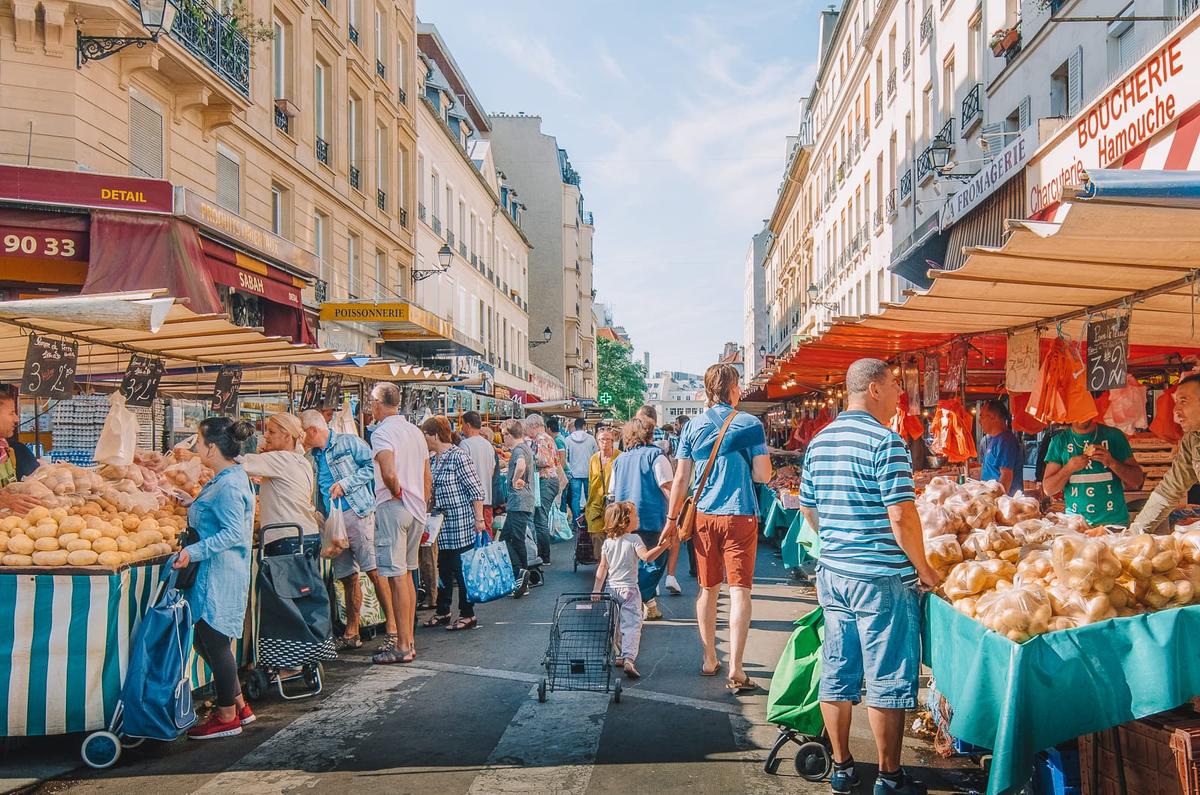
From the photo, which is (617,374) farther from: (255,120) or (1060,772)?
(1060,772)

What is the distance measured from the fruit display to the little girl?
2.44 metres

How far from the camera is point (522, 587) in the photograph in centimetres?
936

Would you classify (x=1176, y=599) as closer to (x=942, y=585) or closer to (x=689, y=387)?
(x=942, y=585)

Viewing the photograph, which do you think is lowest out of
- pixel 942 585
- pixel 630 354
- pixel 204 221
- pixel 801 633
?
pixel 801 633

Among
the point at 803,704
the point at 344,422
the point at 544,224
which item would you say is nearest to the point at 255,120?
the point at 344,422

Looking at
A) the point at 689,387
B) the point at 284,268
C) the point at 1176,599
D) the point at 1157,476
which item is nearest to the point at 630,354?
the point at 284,268

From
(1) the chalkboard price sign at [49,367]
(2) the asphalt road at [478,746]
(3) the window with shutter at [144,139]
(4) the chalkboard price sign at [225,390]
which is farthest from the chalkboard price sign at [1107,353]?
(3) the window with shutter at [144,139]

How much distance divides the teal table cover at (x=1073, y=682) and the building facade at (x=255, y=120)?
34.5 feet

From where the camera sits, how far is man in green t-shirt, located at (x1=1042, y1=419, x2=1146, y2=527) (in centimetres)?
597

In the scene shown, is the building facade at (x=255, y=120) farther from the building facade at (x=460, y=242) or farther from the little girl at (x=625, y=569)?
the little girl at (x=625, y=569)

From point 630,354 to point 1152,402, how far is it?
74163mm

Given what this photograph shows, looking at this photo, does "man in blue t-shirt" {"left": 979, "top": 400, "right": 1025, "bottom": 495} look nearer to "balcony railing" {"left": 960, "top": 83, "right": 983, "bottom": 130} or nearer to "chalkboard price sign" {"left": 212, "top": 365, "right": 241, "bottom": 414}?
"chalkboard price sign" {"left": 212, "top": 365, "right": 241, "bottom": 414}

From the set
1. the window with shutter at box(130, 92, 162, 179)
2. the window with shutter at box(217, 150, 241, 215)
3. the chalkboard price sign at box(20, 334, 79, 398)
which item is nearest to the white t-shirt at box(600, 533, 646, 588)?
the chalkboard price sign at box(20, 334, 79, 398)

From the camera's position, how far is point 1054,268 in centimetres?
446
